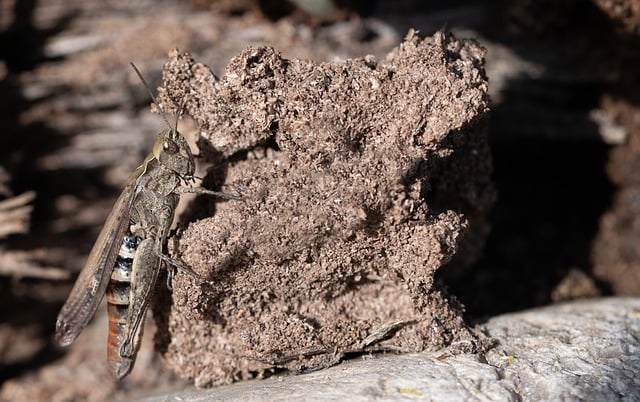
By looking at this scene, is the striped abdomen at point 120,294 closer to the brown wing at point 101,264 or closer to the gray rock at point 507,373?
the brown wing at point 101,264

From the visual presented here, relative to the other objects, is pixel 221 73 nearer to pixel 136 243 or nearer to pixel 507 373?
pixel 136 243

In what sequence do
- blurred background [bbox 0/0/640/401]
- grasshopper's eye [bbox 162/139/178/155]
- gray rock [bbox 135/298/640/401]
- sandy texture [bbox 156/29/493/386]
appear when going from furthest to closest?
blurred background [bbox 0/0/640/401]
grasshopper's eye [bbox 162/139/178/155]
sandy texture [bbox 156/29/493/386]
gray rock [bbox 135/298/640/401]

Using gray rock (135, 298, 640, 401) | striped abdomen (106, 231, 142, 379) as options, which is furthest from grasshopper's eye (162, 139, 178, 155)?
gray rock (135, 298, 640, 401)

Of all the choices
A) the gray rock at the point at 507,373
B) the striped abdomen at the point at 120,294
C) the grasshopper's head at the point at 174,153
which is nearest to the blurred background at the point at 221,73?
the striped abdomen at the point at 120,294

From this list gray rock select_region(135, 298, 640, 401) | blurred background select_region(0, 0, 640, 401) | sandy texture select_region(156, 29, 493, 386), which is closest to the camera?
gray rock select_region(135, 298, 640, 401)

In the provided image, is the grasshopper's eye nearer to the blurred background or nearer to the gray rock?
A: the gray rock

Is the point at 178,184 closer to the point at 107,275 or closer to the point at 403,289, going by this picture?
the point at 107,275

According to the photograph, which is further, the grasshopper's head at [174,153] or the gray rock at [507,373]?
the grasshopper's head at [174,153]
